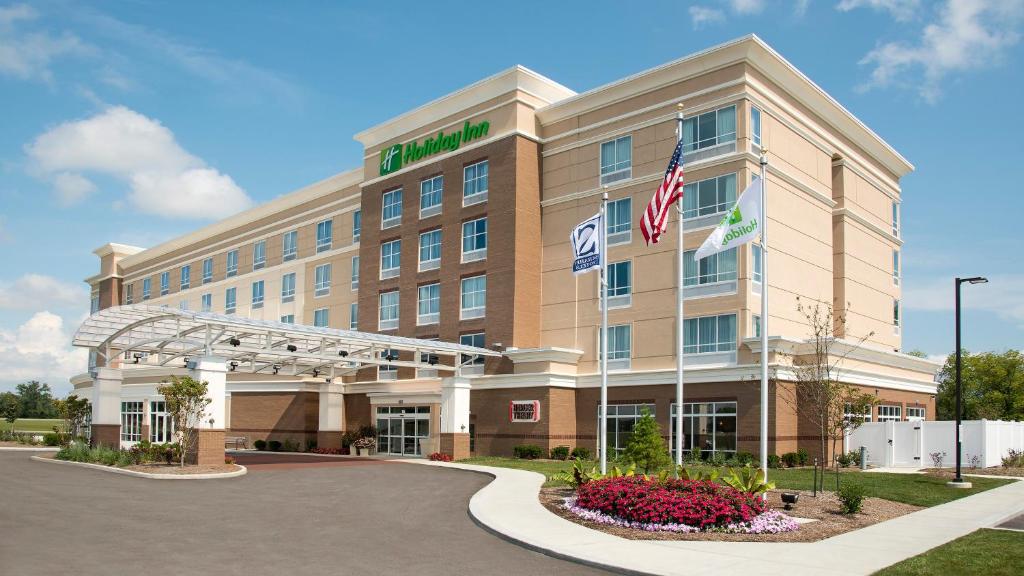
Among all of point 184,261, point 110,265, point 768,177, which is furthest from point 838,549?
point 110,265

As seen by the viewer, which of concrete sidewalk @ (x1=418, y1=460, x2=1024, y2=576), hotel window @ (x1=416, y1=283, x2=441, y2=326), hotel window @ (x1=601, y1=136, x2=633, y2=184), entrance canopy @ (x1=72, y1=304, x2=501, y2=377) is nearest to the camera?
concrete sidewalk @ (x1=418, y1=460, x2=1024, y2=576)

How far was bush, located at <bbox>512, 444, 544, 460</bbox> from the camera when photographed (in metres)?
38.8

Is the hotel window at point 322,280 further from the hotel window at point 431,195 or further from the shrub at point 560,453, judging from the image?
the shrub at point 560,453

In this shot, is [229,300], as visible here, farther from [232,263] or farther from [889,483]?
[889,483]

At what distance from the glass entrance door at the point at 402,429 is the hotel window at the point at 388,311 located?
15.4ft

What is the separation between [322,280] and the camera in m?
56.7

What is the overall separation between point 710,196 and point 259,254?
1464 inches

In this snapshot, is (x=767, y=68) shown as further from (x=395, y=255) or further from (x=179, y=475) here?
(x=179, y=475)

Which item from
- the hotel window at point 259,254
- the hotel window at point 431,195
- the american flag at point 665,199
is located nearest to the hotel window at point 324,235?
the hotel window at point 259,254

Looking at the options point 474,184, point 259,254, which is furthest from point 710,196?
point 259,254

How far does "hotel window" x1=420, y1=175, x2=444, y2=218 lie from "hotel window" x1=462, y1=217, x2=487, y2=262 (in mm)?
2579

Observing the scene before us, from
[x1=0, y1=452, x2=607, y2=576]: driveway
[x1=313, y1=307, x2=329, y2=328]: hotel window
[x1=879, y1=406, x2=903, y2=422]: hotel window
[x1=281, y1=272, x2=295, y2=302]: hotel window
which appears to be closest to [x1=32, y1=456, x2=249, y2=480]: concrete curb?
[x1=0, y1=452, x2=607, y2=576]: driveway

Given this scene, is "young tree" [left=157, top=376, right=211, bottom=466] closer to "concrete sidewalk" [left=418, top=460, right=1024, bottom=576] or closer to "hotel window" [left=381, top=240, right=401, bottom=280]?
Result: "concrete sidewalk" [left=418, top=460, right=1024, bottom=576]

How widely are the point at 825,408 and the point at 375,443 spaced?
2913cm
